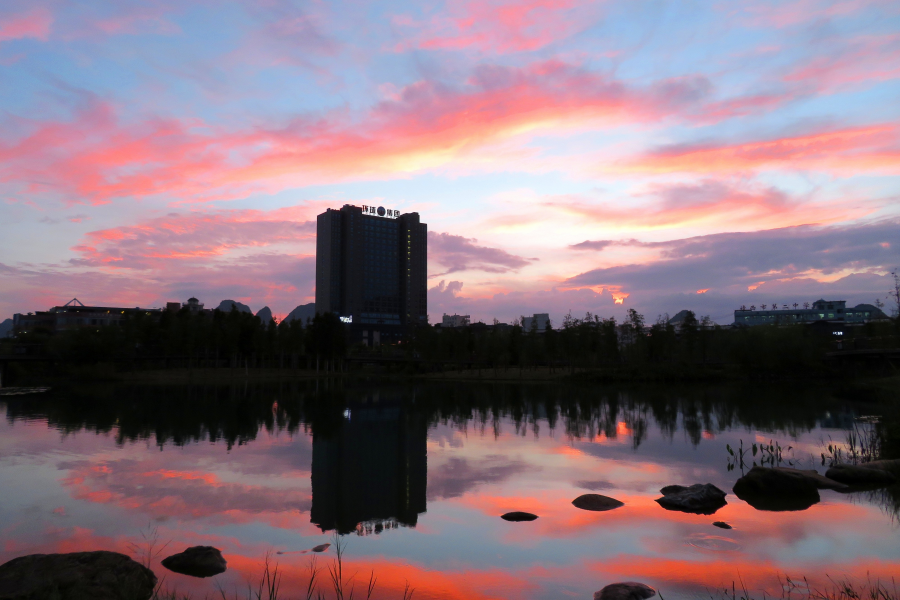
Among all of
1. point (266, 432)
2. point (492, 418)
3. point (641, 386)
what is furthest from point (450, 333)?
point (266, 432)

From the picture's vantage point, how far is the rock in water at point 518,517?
16328mm

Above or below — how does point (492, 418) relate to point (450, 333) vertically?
below

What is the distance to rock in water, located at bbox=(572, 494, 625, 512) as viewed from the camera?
1744cm

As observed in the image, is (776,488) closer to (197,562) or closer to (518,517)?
(518,517)

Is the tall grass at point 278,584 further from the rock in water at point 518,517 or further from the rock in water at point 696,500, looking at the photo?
the rock in water at point 696,500

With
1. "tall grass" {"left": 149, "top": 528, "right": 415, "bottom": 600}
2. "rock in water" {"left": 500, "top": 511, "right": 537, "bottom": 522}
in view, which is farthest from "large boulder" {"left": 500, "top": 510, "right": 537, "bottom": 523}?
"tall grass" {"left": 149, "top": 528, "right": 415, "bottom": 600}

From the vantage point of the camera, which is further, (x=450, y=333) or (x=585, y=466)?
(x=450, y=333)

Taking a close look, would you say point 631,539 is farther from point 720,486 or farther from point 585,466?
point 585,466

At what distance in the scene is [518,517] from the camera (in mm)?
16391

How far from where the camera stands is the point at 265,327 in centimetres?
11944

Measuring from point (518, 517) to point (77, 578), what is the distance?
10.7 metres

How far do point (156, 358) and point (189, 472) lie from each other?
3497 inches

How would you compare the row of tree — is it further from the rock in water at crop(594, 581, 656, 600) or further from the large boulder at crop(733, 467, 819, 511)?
the rock in water at crop(594, 581, 656, 600)

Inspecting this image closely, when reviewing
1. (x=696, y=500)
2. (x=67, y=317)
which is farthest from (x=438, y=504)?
(x=67, y=317)
